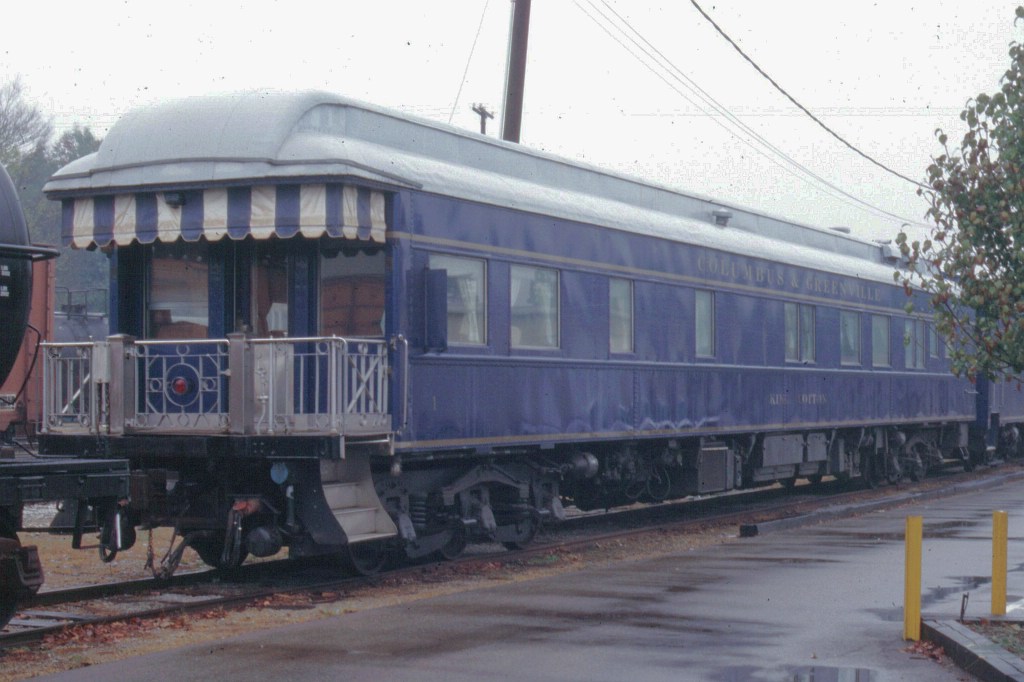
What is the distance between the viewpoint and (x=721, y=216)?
18797 millimetres

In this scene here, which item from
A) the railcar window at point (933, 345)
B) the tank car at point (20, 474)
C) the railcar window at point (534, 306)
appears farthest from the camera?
the railcar window at point (933, 345)

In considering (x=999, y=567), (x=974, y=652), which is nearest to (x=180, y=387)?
(x=999, y=567)

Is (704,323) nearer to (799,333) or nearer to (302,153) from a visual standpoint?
(799,333)

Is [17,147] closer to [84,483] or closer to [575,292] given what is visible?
[575,292]

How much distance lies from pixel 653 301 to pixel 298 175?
5.92 metres

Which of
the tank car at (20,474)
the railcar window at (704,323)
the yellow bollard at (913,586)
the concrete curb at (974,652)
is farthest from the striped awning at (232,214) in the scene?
the railcar window at (704,323)

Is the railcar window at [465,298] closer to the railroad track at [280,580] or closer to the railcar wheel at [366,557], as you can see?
the railcar wheel at [366,557]

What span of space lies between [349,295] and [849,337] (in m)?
11.9

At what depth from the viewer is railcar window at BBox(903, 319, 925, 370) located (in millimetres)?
24141

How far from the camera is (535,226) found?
46.0 feet

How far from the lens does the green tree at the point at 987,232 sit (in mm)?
9570

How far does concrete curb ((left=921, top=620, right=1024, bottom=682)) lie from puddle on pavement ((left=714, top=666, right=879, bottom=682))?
0.58m

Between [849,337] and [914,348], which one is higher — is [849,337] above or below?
above

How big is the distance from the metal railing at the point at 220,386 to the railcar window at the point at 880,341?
42.3 feet
